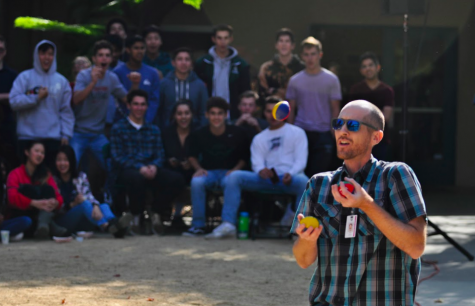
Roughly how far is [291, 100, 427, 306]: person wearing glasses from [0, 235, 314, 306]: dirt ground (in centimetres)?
251

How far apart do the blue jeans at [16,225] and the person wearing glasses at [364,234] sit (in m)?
5.81

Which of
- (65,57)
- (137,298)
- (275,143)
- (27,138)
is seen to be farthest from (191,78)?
(137,298)

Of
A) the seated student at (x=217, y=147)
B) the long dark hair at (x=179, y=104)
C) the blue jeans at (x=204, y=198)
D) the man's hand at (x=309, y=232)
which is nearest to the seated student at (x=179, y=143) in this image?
the long dark hair at (x=179, y=104)

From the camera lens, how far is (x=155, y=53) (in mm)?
10172

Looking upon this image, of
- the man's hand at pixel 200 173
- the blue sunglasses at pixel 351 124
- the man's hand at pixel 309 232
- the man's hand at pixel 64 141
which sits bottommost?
the man's hand at pixel 200 173

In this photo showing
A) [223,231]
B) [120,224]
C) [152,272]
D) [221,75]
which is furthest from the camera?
[221,75]

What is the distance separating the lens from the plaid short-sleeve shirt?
3.11m

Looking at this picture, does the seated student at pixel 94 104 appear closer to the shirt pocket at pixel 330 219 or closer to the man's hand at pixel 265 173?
the man's hand at pixel 265 173

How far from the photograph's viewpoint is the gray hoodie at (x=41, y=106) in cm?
902

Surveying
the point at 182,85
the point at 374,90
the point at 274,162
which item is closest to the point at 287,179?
the point at 274,162

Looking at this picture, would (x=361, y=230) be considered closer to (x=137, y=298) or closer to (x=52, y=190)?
(x=137, y=298)

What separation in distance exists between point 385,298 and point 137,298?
9.83ft

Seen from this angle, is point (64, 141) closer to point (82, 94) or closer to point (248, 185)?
point (82, 94)

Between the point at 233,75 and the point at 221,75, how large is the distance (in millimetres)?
158
